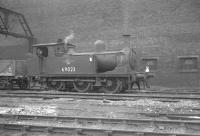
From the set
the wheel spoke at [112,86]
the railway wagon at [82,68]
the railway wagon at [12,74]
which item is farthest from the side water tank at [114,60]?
the railway wagon at [12,74]

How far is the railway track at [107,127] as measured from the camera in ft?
18.3

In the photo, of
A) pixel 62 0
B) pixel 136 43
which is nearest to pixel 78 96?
pixel 136 43

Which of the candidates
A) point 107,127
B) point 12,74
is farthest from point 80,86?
point 107,127

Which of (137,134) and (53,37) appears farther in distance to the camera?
(53,37)

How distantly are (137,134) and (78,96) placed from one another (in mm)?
6834

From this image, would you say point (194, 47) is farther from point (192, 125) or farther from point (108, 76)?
point (192, 125)

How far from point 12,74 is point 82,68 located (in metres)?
5.81

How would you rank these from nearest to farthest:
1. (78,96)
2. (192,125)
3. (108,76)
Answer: (192,125)
(78,96)
(108,76)

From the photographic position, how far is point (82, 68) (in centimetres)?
1371

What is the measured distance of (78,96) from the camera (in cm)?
1189

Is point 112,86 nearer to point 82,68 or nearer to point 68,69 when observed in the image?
point 82,68

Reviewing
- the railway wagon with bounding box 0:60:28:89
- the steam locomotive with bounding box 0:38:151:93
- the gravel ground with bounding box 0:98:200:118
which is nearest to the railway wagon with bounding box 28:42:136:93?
the steam locomotive with bounding box 0:38:151:93

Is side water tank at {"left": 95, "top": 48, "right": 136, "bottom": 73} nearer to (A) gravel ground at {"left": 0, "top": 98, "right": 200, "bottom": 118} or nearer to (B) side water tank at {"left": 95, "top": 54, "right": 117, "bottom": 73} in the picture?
(B) side water tank at {"left": 95, "top": 54, "right": 117, "bottom": 73}

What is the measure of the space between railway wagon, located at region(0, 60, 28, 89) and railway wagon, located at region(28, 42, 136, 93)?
84.3 inches
